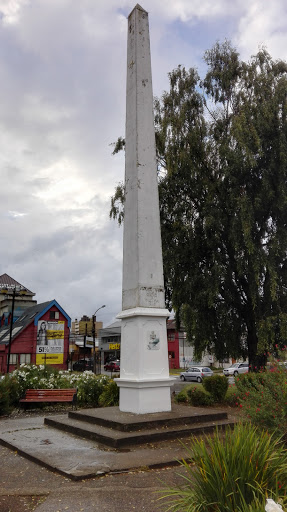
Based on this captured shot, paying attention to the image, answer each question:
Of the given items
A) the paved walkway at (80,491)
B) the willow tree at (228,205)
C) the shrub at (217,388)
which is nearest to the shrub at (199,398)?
the shrub at (217,388)

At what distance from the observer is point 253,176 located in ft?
56.7

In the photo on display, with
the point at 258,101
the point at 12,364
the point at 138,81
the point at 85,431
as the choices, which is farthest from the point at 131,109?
the point at 12,364

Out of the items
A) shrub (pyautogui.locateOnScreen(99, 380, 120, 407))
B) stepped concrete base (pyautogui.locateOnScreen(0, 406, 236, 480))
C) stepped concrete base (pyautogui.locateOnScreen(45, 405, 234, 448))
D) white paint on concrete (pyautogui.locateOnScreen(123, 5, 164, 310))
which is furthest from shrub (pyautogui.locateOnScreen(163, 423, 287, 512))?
shrub (pyautogui.locateOnScreen(99, 380, 120, 407))

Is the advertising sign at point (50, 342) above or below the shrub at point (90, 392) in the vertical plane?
above

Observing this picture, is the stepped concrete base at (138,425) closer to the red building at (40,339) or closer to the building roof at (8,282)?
the red building at (40,339)


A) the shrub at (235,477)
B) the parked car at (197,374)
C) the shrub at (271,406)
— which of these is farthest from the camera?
the parked car at (197,374)

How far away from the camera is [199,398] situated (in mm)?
14672

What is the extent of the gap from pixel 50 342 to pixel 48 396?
30.5 meters

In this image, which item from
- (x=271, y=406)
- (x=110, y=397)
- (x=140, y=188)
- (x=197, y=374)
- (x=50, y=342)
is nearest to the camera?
(x=271, y=406)

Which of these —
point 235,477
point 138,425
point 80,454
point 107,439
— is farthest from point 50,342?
point 235,477

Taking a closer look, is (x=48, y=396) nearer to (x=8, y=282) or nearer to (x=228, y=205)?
(x=228, y=205)

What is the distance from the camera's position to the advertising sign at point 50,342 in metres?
42.0

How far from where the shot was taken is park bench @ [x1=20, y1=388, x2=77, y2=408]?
13.0 metres

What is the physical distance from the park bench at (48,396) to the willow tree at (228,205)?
18.1ft
